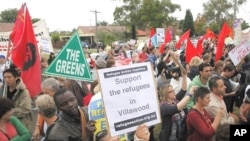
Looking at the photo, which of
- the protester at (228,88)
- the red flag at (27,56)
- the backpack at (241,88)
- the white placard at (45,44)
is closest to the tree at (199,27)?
the white placard at (45,44)

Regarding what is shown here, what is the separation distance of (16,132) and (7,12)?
3704 inches

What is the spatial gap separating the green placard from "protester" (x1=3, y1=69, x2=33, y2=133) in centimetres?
63

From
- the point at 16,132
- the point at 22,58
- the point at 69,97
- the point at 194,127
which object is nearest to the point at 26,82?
the point at 22,58

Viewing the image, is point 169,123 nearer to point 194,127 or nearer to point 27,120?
point 194,127

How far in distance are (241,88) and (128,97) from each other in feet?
12.4

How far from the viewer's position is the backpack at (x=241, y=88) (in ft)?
20.9

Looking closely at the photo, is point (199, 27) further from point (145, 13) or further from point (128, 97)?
point (128, 97)

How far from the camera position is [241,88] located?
21.1 feet

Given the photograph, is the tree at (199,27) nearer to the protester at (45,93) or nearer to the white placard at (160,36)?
the white placard at (160,36)

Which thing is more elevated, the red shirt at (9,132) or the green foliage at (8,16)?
the red shirt at (9,132)

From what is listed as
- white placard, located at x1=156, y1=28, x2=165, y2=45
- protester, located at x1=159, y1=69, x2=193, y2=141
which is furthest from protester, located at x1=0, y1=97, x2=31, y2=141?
white placard, located at x1=156, y1=28, x2=165, y2=45

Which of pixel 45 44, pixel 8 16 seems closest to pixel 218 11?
pixel 8 16

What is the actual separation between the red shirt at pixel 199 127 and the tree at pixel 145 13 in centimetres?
5160

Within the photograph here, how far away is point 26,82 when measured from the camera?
535 centimetres
